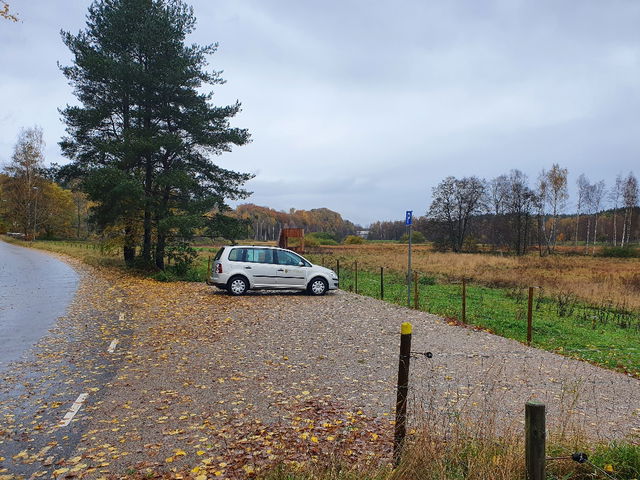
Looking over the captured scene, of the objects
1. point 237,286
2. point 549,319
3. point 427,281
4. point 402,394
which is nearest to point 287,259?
point 237,286

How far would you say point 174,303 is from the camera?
15.0 meters

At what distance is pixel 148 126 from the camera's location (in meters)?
23.0

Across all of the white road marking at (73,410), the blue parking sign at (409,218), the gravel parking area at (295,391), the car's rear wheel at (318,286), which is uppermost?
the blue parking sign at (409,218)

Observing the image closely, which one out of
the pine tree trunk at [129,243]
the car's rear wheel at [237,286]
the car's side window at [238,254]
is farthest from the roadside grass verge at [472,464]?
the pine tree trunk at [129,243]

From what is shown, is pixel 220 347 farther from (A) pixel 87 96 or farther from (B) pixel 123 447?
(A) pixel 87 96

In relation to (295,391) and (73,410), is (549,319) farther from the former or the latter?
(73,410)

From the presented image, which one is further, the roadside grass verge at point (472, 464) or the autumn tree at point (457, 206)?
the autumn tree at point (457, 206)

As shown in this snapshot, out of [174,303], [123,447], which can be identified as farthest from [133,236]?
[123,447]

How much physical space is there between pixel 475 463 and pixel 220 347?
6.32m

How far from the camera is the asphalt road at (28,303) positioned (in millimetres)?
9588

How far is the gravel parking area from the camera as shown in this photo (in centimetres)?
475

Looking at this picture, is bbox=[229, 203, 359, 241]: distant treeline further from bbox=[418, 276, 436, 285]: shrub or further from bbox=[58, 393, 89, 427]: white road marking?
bbox=[58, 393, 89, 427]: white road marking

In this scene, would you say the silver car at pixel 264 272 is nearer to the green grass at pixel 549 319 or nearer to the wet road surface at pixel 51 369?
the green grass at pixel 549 319

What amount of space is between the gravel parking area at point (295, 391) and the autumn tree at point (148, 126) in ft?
34.8
